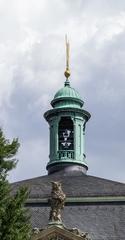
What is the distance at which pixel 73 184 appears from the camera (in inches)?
2005

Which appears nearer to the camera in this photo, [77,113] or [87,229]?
[87,229]

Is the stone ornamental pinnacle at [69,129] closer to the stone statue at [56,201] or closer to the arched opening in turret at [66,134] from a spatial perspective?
the arched opening in turret at [66,134]

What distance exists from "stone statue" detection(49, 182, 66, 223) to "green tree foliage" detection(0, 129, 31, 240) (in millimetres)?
12818

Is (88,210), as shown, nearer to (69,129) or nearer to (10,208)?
(69,129)

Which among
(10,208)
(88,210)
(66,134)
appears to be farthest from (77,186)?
(10,208)

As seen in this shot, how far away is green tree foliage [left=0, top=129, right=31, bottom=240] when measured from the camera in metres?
31.7

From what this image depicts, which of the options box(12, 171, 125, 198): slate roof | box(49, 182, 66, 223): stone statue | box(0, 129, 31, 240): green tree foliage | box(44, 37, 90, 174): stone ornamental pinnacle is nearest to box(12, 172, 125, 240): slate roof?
box(12, 171, 125, 198): slate roof

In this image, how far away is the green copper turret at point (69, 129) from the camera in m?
57.0

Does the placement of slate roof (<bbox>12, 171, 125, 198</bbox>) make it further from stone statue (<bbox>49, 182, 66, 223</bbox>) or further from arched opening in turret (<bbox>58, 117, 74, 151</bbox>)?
arched opening in turret (<bbox>58, 117, 74, 151</bbox>)

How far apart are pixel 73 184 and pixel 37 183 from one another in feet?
6.02

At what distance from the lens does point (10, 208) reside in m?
32.0

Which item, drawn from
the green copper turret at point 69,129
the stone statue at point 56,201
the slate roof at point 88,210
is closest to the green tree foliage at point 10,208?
the stone statue at point 56,201

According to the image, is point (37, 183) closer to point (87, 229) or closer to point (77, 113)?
point (87, 229)

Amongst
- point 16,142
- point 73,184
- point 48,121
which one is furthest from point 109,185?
point 16,142
